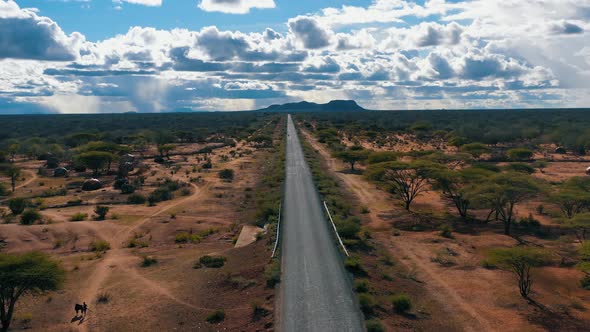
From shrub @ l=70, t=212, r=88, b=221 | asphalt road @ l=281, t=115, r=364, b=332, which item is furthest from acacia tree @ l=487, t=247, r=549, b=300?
shrub @ l=70, t=212, r=88, b=221

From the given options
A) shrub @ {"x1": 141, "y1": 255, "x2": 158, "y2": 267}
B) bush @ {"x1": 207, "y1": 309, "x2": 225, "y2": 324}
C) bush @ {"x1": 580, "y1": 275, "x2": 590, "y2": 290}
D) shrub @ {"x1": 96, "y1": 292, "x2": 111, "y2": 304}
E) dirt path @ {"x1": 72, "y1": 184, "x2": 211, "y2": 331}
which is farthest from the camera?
shrub @ {"x1": 141, "y1": 255, "x2": 158, "y2": 267}

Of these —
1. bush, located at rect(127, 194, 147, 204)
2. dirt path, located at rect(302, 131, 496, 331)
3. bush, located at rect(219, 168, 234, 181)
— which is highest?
bush, located at rect(219, 168, 234, 181)

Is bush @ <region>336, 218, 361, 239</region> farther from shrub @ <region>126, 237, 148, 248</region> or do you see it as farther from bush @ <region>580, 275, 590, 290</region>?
shrub @ <region>126, 237, 148, 248</region>

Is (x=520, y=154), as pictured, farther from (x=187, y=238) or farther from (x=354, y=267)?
(x=187, y=238)

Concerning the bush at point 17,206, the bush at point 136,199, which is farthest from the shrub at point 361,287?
the bush at point 17,206

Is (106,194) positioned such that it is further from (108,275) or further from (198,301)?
(198,301)
